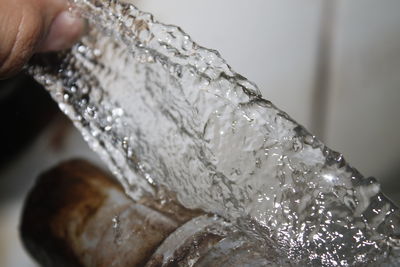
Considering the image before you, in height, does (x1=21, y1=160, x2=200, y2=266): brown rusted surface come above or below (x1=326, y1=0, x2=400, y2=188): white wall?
below

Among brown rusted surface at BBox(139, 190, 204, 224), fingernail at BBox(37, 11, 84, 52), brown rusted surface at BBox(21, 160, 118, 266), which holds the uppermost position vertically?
fingernail at BBox(37, 11, 84, 52)

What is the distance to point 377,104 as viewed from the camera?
→ 1.99ft

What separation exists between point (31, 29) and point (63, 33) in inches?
1.5

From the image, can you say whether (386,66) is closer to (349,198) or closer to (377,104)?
(377,104)

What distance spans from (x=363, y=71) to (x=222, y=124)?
11.3 inches

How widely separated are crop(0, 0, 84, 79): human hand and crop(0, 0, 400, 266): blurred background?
0.33 feet

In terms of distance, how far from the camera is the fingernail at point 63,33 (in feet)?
1.19

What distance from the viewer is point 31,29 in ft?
1.08

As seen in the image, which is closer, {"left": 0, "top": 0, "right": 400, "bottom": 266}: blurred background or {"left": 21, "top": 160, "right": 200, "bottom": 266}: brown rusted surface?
{"left": 21, "top": 160, "right": 200, "bottom": 266}: brown rusted surface

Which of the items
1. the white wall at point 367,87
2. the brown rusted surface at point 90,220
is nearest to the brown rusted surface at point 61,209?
the brown rusted surface at point 90,220

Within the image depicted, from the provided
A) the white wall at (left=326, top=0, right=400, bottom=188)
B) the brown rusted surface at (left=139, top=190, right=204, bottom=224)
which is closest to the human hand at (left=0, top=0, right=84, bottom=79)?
the brown rusted surface at (left=139, top=190, right=204, bottom=224)

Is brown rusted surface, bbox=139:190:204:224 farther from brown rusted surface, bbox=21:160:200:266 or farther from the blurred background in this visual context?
the blurred background

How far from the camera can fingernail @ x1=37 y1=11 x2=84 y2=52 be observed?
36 cm

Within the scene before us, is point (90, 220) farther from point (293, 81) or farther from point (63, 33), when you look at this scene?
point (293, 81)
